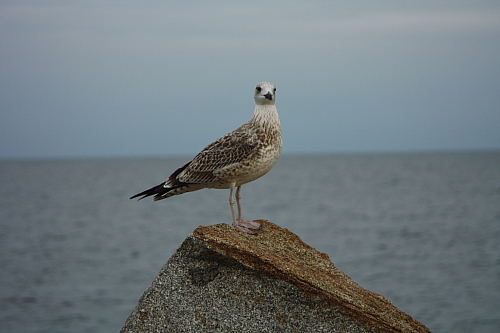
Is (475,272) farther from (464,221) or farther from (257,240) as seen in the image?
(257,240)

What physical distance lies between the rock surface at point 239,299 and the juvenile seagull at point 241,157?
111cm

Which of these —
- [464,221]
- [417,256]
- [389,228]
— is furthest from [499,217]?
[417,256]

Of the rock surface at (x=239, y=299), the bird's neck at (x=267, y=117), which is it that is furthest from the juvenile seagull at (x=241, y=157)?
the rock surface at (x=239, y=299)

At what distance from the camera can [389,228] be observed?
145 feet

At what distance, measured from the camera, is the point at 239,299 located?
5801 mm

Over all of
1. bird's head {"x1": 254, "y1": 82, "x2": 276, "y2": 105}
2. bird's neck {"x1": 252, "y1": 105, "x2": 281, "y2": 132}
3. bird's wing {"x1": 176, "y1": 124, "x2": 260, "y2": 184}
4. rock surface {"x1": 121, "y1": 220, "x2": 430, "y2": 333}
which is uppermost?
bird's head {"x1": 254, "y1": 82, "x2": 276, "y2": 105}

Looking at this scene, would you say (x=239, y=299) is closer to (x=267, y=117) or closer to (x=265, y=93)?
(x=267, y=117)

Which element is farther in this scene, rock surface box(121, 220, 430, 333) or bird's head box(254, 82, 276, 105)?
bird's head box(254, 82, 276, 105)

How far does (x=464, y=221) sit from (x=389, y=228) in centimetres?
896

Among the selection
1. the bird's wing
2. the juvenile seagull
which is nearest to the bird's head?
the juvenile seagull

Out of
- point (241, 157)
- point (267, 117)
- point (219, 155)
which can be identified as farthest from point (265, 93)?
point (219, 155)

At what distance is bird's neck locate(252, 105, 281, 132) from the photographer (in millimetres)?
7059

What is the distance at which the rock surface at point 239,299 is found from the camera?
573 centimetres

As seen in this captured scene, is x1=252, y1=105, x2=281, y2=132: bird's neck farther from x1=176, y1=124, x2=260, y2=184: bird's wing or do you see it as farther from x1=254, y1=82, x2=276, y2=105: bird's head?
x1=176, y1=124, x2=260, y2=184: bird's wing
